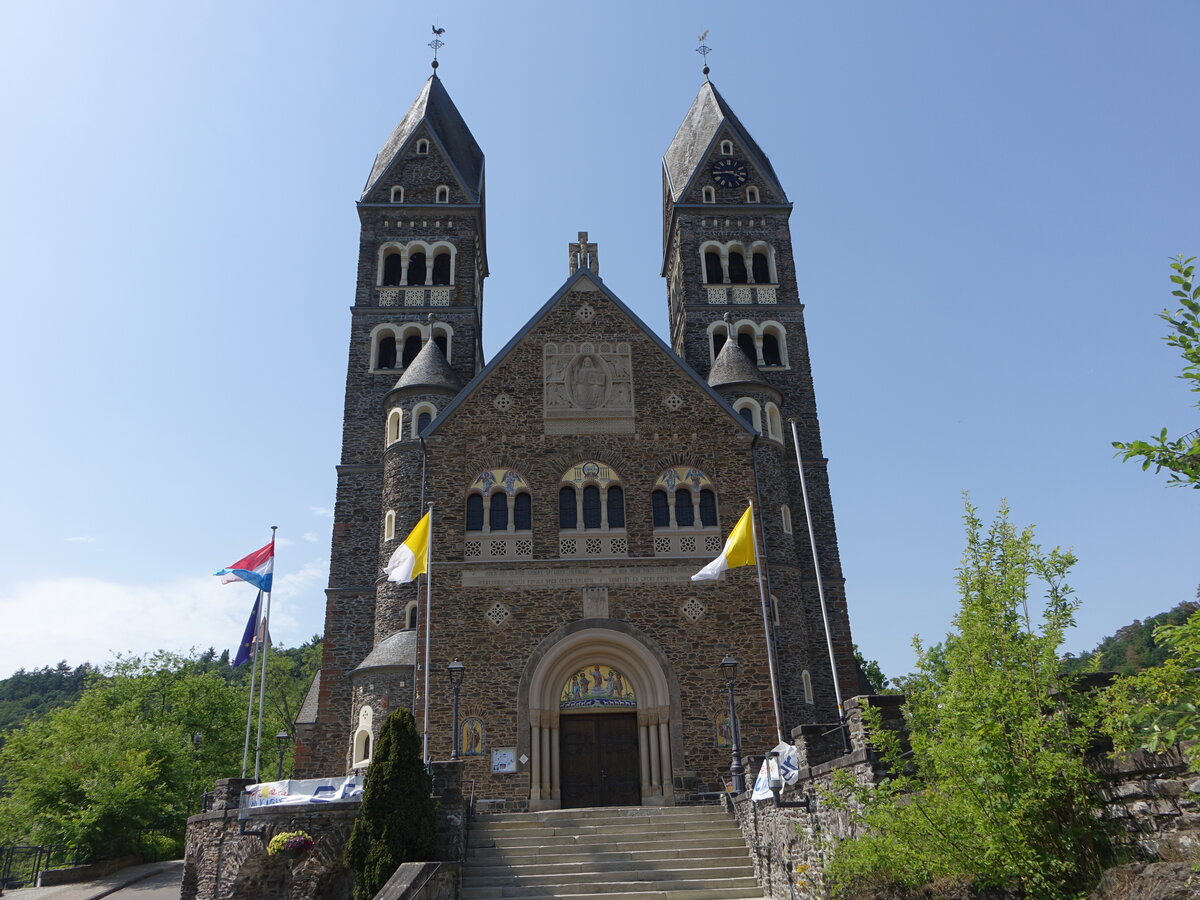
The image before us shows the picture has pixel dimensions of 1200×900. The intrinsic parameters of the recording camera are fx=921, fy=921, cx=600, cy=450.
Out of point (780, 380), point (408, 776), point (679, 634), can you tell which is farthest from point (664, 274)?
point (408, 776)

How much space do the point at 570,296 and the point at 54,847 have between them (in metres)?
24.8

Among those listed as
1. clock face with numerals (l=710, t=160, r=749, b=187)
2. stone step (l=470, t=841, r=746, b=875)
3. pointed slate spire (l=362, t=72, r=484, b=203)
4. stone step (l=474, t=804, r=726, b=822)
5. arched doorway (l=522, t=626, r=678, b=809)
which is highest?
pointed slate spire (l=362, t=72, r=484, b=203)

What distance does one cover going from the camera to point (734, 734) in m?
19.8

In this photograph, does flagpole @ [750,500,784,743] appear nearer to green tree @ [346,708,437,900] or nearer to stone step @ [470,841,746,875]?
stone step @ [470,841,746,875]

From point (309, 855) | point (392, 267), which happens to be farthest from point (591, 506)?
point (392, 267)

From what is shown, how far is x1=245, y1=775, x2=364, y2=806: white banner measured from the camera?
1775 centimetres

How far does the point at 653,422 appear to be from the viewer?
25453mm

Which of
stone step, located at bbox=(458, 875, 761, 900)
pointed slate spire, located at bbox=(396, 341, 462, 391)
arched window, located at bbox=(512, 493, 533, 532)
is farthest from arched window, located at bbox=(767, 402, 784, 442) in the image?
stone step, located at bbox=(458, 875, 761, 900)

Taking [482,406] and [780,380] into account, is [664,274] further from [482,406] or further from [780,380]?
[482,406]

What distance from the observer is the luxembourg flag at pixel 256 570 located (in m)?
24.0

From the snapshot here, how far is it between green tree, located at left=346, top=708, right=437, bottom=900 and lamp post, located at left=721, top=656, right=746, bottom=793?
6.21 metres

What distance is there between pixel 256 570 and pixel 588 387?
10.1 meters

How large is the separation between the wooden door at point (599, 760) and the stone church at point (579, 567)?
0.16ft

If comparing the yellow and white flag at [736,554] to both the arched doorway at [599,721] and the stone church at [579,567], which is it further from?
the arched doorway at [599,721]
